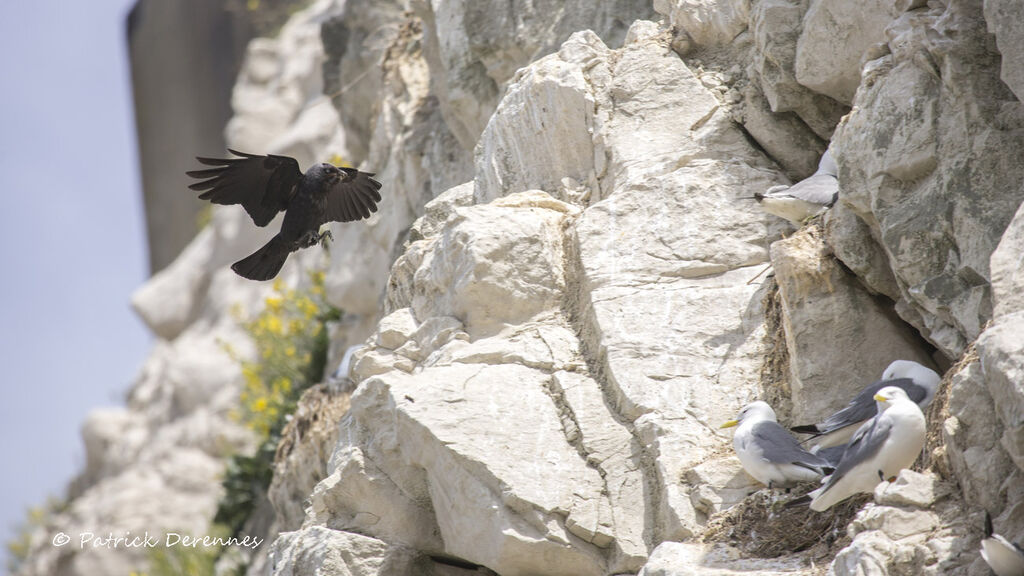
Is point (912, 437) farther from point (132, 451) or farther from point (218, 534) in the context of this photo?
point (132, 451)

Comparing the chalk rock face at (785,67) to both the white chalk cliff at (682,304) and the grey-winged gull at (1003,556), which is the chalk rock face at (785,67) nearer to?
the white chalk cliff at (682,304)

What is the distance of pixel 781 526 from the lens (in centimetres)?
385

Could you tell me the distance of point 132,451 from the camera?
1306cm

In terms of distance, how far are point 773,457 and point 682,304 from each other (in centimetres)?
124

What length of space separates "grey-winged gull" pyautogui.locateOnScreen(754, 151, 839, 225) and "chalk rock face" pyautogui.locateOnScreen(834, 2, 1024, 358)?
0.41 m

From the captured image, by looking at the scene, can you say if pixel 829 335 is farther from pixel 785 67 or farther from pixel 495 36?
pixel 495 36

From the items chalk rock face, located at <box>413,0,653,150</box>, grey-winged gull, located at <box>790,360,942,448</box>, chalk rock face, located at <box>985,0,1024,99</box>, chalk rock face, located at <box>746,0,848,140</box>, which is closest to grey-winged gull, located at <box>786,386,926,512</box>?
grey-winged gull, located at <box>790,360,942,448</box>

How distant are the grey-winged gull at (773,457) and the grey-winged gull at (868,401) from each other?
0.18 m

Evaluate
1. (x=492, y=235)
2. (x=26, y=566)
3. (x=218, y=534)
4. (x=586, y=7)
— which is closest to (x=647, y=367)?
(x=492, y=235)

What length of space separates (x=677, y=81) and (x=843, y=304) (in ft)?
6.18

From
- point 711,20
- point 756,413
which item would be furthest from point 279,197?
point 756,413

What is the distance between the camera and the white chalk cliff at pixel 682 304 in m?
3.78

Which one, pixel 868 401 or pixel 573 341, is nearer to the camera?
pixel 868 401

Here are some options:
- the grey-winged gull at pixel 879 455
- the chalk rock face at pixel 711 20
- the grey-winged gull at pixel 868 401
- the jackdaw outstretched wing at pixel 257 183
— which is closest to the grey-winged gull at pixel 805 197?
the grey-winged gull at pixel 868 401
